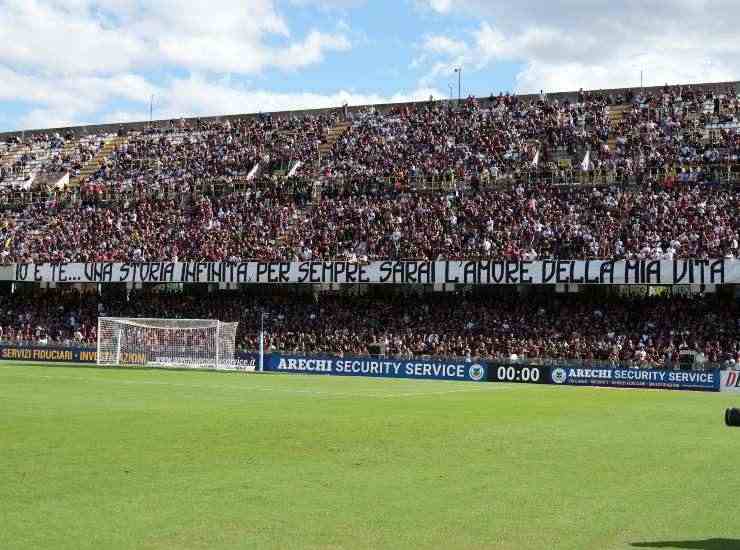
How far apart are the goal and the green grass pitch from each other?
27528mm

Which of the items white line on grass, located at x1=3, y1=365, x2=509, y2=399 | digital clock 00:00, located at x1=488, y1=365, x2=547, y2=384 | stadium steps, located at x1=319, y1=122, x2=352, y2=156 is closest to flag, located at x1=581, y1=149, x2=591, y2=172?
digital clock 00:00, located at x1=488, y1=365, x2=547, y2=384

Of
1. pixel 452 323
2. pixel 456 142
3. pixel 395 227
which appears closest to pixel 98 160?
pixel 456 142

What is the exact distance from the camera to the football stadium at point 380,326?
11398mm

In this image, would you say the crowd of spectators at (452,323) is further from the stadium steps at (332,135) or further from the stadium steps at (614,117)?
the stadium steps at (332,135)

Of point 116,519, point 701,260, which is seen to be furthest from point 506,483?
point 701,260

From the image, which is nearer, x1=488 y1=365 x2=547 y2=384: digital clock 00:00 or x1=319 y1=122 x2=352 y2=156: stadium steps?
x1=488 y1=365 x2=547 y2=384: digital clock 00:00

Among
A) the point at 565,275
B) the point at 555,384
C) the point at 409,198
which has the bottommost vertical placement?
the point at 555,384

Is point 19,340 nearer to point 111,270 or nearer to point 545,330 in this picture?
point 111,270

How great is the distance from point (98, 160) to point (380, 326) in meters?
33.9

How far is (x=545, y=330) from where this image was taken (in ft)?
168

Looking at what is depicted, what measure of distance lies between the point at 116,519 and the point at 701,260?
43225 mm

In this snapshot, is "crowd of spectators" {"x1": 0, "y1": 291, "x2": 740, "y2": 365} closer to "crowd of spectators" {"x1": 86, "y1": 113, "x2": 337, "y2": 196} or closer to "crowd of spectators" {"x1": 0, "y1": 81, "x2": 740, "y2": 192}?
"crowd of spectators" {"x1": 0, "y1": 81, "x2": 740, "y2": 192}

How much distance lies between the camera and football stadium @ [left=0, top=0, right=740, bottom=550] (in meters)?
11.4

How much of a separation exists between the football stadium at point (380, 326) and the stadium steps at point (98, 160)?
0.29 meters
